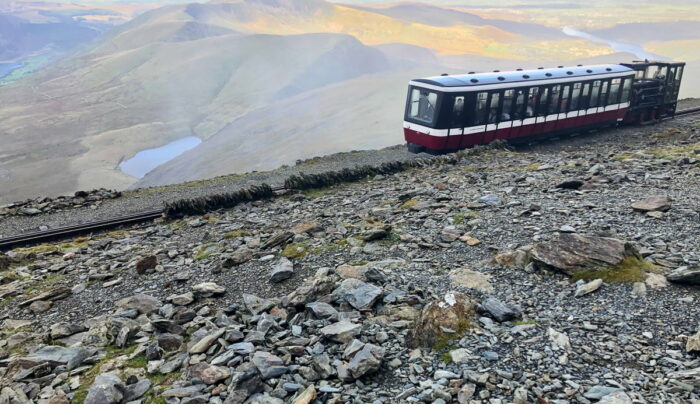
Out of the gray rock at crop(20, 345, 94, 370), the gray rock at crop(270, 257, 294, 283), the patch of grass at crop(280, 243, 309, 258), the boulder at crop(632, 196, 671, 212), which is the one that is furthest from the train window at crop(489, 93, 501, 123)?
the gray rock at crop(20, 345, 94, 370)

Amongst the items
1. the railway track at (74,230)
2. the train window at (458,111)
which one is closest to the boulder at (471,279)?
the railway track at (74,230)

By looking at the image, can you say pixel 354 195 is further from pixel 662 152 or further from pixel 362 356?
pixel 662 152

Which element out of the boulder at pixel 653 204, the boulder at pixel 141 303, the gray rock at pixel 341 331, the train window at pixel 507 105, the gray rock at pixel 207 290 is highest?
the train window at pixel 507 105

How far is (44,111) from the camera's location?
296 ft

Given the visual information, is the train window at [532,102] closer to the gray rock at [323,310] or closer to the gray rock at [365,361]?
the gray rock at [323,310]

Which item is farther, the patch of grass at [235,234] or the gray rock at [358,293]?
the patch of grass at [235,234]

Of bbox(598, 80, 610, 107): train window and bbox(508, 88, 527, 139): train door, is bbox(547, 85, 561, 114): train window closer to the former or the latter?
bbox(508, 88, 527, 139): train door

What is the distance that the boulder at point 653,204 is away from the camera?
34.8 ft

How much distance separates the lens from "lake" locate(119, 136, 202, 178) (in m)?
63.8

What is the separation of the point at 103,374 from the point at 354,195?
1137 cm

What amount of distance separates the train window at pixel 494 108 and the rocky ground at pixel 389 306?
28.8 feet

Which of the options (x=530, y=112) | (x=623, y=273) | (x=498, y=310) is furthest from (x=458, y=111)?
(x=498, y=310)

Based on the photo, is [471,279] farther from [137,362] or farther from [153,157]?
[153,157]

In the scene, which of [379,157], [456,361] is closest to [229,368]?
[456,361]
